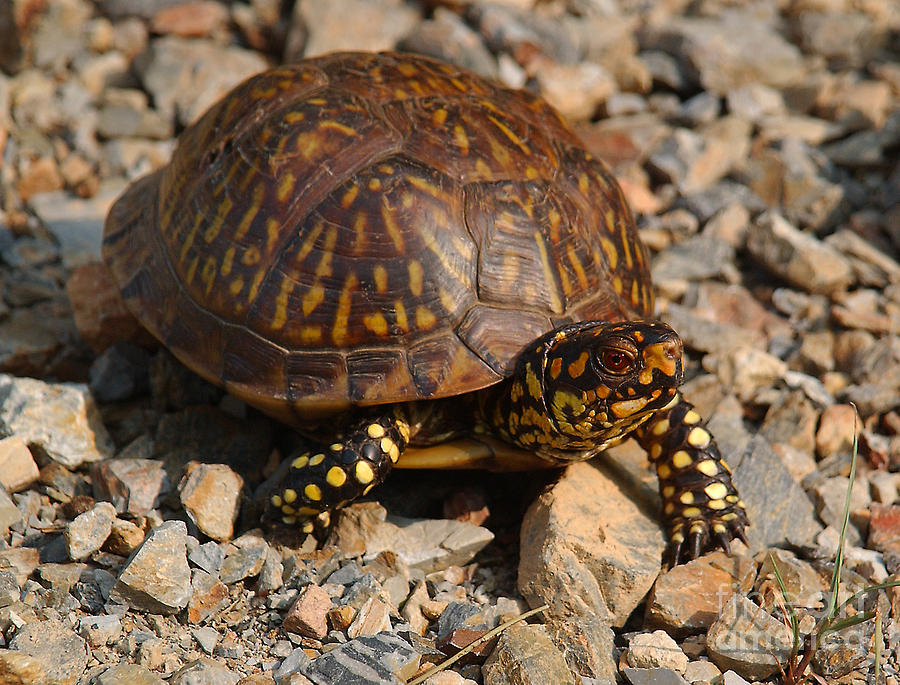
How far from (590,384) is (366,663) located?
47.7 inches

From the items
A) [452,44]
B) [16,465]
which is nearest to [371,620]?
[16,465]

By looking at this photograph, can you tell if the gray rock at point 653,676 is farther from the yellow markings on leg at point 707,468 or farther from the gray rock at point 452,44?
the gray rock at point 452,44

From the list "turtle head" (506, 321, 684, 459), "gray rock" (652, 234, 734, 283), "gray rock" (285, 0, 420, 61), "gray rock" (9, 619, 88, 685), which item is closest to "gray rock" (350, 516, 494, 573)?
"turtle head" (506, 321, 684, 459)

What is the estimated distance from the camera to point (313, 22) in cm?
627

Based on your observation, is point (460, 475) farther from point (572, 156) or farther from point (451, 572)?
point (572, 156)

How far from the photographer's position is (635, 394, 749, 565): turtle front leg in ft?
11.7

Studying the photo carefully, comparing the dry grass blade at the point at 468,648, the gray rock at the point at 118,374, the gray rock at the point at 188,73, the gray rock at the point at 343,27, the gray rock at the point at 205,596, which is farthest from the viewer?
the gray rock at the point at 343,27

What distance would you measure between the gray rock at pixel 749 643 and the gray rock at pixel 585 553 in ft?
1.07

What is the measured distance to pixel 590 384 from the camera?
3.21 meters

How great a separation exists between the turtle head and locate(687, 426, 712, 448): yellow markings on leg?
1.06 feet

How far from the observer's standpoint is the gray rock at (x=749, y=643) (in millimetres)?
3045

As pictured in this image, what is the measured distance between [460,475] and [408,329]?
87 centimetres

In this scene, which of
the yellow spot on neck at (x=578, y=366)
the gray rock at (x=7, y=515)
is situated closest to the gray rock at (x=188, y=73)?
the gray rock at (x=7, y=515)

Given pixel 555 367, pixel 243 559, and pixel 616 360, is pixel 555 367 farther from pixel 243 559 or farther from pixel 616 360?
pixel 243 559
